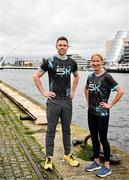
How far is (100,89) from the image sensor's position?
628 centimetres

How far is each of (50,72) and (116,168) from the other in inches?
85.0

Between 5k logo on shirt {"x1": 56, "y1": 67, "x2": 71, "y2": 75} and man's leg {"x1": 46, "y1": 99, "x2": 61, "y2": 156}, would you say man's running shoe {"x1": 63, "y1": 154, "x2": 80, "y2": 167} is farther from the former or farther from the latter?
5k logo on shirt {"x1": 56, "y1": 67, "x2": 71, "y2": 75}

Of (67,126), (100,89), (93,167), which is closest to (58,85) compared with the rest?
(100,89)

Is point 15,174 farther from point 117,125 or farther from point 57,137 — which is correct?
point 117,125

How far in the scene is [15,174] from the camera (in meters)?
6.40

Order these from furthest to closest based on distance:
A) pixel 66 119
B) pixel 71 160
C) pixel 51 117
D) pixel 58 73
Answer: pixel 71 160 < pixel 66 119 < pixel 51 117 < pixel 58 73

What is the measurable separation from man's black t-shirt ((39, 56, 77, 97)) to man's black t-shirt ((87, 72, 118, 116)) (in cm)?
45

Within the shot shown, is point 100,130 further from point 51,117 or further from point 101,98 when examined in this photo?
point 51,117

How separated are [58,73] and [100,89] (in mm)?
788

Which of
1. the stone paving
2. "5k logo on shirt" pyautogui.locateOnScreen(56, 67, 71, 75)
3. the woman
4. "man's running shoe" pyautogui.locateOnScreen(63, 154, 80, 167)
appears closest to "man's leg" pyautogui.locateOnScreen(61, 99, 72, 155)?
"man's running shoe" pyautogui.locateOnScreen(63, 154, 80, 167)

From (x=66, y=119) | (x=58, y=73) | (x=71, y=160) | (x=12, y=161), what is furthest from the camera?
(x=12, y=161)

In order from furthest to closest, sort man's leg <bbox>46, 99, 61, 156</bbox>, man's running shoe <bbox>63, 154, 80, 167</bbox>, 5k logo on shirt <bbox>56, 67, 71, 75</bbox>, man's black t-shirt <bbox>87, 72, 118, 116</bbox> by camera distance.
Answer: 1. man's running shoe <bbox>63, 154, 80, 167</bbox>
2. man's leg <bbox>46, 99, 61, 156</bbox>
3. 5k logo on shirt <bbox>56, 67, 71, 75</bbox>
4. man's black t-shirt <bbox>87, 72, 118, 116</bbox>

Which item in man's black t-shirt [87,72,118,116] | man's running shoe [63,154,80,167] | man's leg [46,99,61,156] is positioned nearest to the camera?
man's black t-shirt [87,72,118,116]

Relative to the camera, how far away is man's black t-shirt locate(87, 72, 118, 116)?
626 cm
